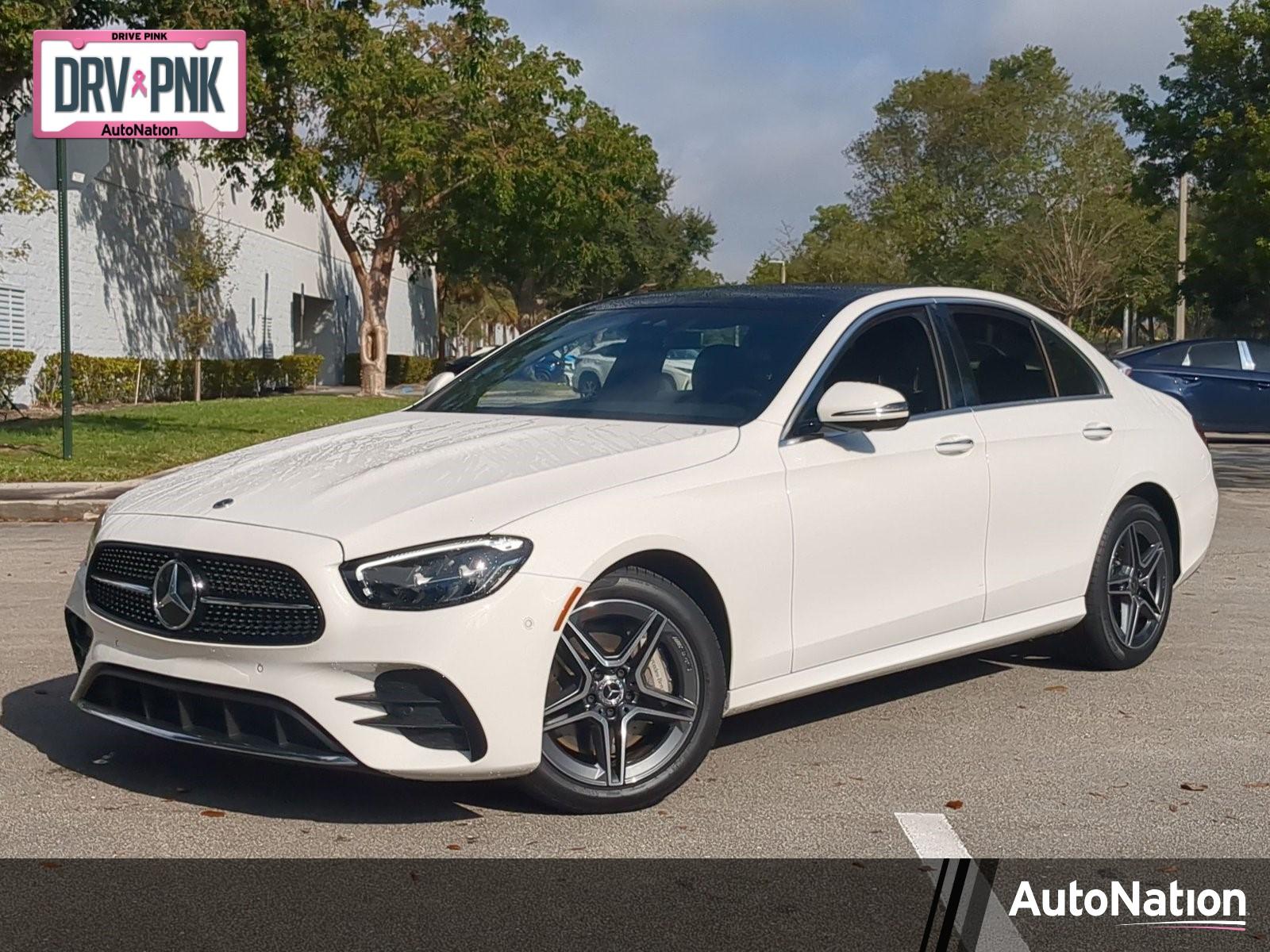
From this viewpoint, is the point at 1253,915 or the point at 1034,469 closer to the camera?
the point at 1253,915

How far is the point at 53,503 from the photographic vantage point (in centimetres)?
1315

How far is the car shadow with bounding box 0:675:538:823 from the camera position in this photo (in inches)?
189

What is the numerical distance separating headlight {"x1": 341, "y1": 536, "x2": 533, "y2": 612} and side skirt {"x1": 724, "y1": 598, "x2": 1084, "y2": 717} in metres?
1.08

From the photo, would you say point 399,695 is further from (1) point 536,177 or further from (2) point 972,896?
(1) point 536,177

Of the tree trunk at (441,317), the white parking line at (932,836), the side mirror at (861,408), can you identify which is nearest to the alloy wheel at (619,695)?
the white parking line at (932,836)

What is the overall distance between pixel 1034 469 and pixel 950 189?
3147 inches

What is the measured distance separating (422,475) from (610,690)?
844mm

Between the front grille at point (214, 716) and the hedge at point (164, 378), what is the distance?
79.9 ft

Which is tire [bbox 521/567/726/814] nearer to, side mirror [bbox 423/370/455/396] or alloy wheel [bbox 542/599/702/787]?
alloy wheel [bbox 542/599/702/787]

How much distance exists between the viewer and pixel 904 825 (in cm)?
471

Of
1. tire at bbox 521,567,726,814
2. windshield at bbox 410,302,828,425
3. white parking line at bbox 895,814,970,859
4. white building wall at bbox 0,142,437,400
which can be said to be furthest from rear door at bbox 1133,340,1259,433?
tire at bbox 521,567,726,814

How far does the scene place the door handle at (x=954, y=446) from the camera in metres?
5.87

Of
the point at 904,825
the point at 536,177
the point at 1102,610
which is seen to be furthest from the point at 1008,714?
the point at 536,177

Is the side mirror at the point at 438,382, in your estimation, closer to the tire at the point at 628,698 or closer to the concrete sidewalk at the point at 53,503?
the tire at the point at 628,698
